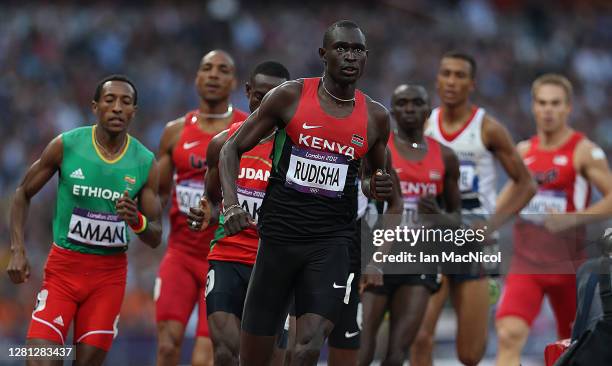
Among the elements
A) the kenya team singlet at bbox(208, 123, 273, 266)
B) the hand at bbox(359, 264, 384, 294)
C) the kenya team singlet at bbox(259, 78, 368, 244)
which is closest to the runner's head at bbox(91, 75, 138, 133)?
the kenya team singlet at bbox(208, 123, 273, 266)

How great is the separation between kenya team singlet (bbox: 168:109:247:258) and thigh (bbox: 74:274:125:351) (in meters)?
1.36

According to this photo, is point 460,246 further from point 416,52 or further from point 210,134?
point 416,52

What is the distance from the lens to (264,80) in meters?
8.54

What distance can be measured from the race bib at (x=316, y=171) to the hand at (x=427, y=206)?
2.53 metres

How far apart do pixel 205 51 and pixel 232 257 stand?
1435 centimetres

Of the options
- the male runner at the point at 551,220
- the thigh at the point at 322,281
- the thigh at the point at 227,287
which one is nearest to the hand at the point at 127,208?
the thigh at the point at 227,287

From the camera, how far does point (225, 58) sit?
10.2 m

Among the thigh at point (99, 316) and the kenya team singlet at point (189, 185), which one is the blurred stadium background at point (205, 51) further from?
the thigh at point (99, 316)

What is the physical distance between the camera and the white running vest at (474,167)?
10.8 m

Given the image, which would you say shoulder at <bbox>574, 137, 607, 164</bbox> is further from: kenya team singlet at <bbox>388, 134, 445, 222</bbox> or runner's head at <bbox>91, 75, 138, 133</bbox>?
runner's head at <bbox>91, 75, 138, 133</bbox>

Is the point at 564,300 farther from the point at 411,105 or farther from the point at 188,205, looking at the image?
the point at 188,205

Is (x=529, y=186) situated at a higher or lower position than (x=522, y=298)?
higher

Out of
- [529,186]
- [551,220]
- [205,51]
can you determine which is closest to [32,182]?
[529,186]

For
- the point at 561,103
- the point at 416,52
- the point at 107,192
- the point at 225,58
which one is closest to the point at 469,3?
the point at 416,52
